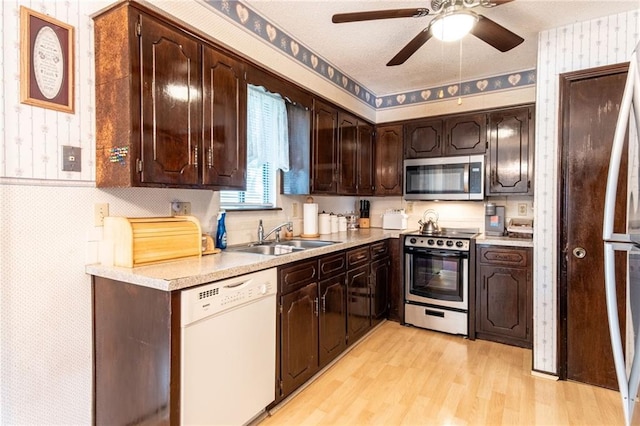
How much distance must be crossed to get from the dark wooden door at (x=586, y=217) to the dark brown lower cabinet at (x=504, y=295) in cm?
48

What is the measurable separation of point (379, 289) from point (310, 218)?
1004mm

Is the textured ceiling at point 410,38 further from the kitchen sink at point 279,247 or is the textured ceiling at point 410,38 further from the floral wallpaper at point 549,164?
the kitchen sink at point 279,247

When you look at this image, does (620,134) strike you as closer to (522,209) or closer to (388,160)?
(522,209)

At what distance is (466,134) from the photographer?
3510 mm

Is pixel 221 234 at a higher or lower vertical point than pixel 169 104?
lower

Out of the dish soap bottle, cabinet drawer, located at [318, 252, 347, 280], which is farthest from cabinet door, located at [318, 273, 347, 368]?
the dish soap bottle

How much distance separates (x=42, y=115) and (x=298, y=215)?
2117 millimetres

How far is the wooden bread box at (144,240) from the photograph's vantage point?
5.48ft

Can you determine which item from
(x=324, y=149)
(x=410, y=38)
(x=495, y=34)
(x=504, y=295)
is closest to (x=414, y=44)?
(x=495, y=34)

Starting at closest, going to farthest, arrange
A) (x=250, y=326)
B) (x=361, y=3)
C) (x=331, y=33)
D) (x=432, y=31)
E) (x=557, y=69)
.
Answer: (x=250, y=326)
(x=432, y=31)
(x=361, y=3)
(x=557, y=69)
(x=331, y=33)

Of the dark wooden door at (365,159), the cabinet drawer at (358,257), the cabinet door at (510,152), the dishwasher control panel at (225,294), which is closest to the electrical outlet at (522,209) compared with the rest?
the cabinet door at (510,152)

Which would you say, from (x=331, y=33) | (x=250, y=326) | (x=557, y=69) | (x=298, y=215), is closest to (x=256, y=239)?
(x=298, y=215)

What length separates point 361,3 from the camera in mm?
2330

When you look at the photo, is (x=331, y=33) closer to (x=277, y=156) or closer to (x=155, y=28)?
(x=277, y=156)
